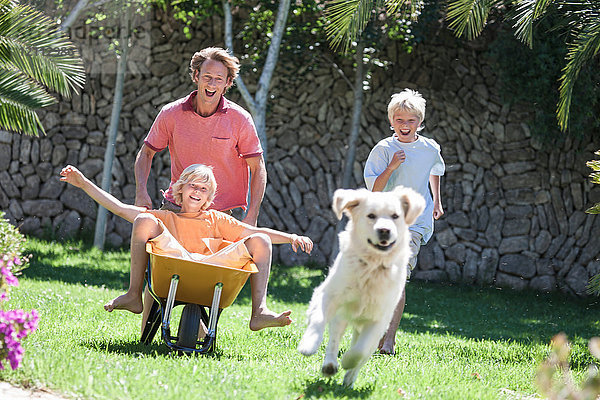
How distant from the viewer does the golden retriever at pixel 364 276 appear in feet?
10.7

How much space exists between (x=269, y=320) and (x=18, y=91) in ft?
13.4

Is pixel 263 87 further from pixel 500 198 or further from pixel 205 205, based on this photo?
pixel 205 205

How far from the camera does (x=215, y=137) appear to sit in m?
4.62

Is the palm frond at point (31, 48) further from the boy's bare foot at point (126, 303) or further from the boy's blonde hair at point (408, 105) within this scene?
the boy's blonde hair at point (408, 105)

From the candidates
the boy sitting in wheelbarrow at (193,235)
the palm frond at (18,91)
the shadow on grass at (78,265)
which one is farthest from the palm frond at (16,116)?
the boy sitting in wheelbarrow at (193,235)

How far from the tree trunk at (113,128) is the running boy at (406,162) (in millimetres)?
7284

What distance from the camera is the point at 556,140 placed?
1109cm

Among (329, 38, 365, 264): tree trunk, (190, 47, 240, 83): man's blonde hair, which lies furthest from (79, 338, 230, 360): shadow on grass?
(329, 38, 365, 264): tree trunk

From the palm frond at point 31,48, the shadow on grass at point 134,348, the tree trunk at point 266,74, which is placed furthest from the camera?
the tree trunk at point 266,74

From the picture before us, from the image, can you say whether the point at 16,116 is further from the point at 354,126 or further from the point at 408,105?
the point at 354,126

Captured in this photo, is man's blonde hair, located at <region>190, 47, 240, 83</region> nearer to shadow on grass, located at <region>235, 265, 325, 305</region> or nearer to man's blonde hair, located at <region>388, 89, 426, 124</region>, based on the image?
man's blonde hair, located at <region>388, 89, 426, 124</region>

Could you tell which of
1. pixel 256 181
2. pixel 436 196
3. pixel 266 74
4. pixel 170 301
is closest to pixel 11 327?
pixel 170 301

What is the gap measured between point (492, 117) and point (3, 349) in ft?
32.9

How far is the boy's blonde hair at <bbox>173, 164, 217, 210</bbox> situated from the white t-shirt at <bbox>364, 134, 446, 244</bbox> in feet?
3.61
